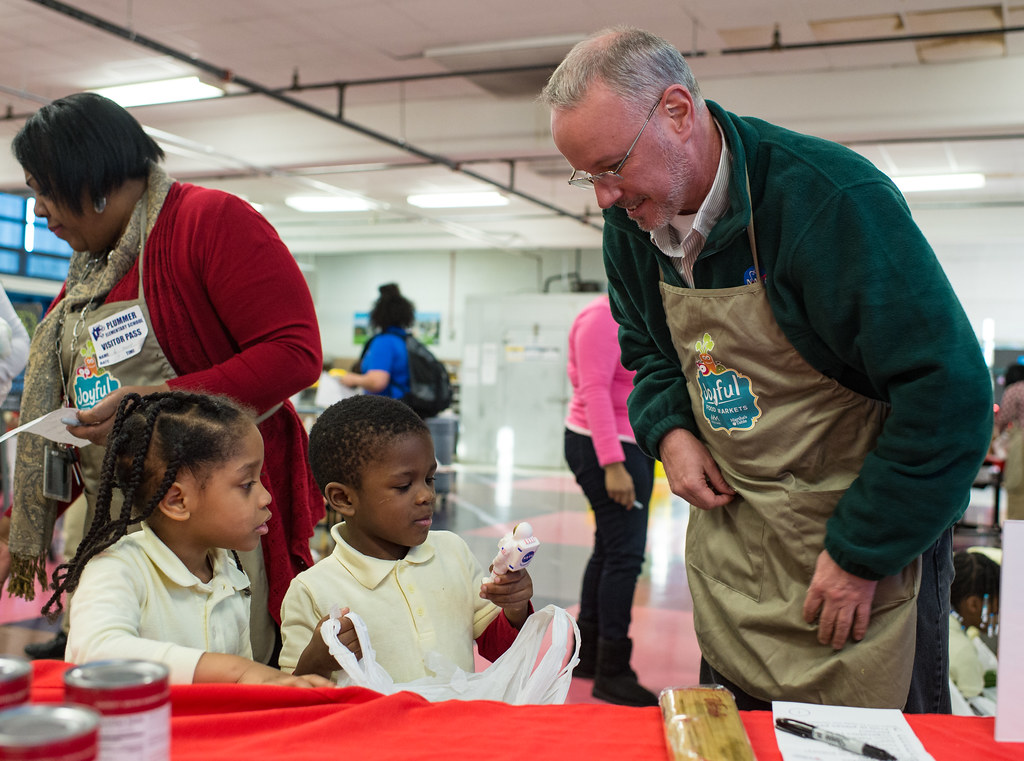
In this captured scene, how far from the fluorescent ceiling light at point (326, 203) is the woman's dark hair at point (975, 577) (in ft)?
33.1

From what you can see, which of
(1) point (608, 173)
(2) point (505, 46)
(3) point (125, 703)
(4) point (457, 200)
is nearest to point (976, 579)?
(1) point (608, 173)

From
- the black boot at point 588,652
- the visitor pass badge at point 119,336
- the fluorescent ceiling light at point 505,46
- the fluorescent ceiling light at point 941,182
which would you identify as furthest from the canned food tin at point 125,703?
the fluorescent ceiling light at point 941,182

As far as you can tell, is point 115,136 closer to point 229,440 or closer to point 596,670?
point 229,440

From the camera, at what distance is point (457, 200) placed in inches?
464

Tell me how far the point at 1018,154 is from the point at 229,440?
30.5 ft

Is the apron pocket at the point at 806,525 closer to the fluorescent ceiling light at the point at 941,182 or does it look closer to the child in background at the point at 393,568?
the child in background at the point at 393,568

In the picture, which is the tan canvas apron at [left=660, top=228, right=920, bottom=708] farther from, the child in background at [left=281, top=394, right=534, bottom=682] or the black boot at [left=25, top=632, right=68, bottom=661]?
the black boot at [left=25, top=632, right=68, bottom=661]

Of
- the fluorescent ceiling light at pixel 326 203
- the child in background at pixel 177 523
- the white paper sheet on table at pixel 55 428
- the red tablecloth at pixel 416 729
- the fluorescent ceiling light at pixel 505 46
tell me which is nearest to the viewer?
the red tablecloth at pixel 416 729

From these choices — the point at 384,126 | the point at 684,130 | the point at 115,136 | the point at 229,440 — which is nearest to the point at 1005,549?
the point at 684,130

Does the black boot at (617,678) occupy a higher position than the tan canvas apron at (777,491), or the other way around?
the tan canvas apron at (777,491)

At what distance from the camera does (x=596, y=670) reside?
10.5 feet

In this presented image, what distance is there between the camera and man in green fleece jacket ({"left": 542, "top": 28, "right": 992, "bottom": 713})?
1.15 m

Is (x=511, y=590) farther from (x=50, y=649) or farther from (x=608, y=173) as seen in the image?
(x=50, y=649)

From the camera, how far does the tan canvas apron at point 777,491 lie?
4.21 ft
